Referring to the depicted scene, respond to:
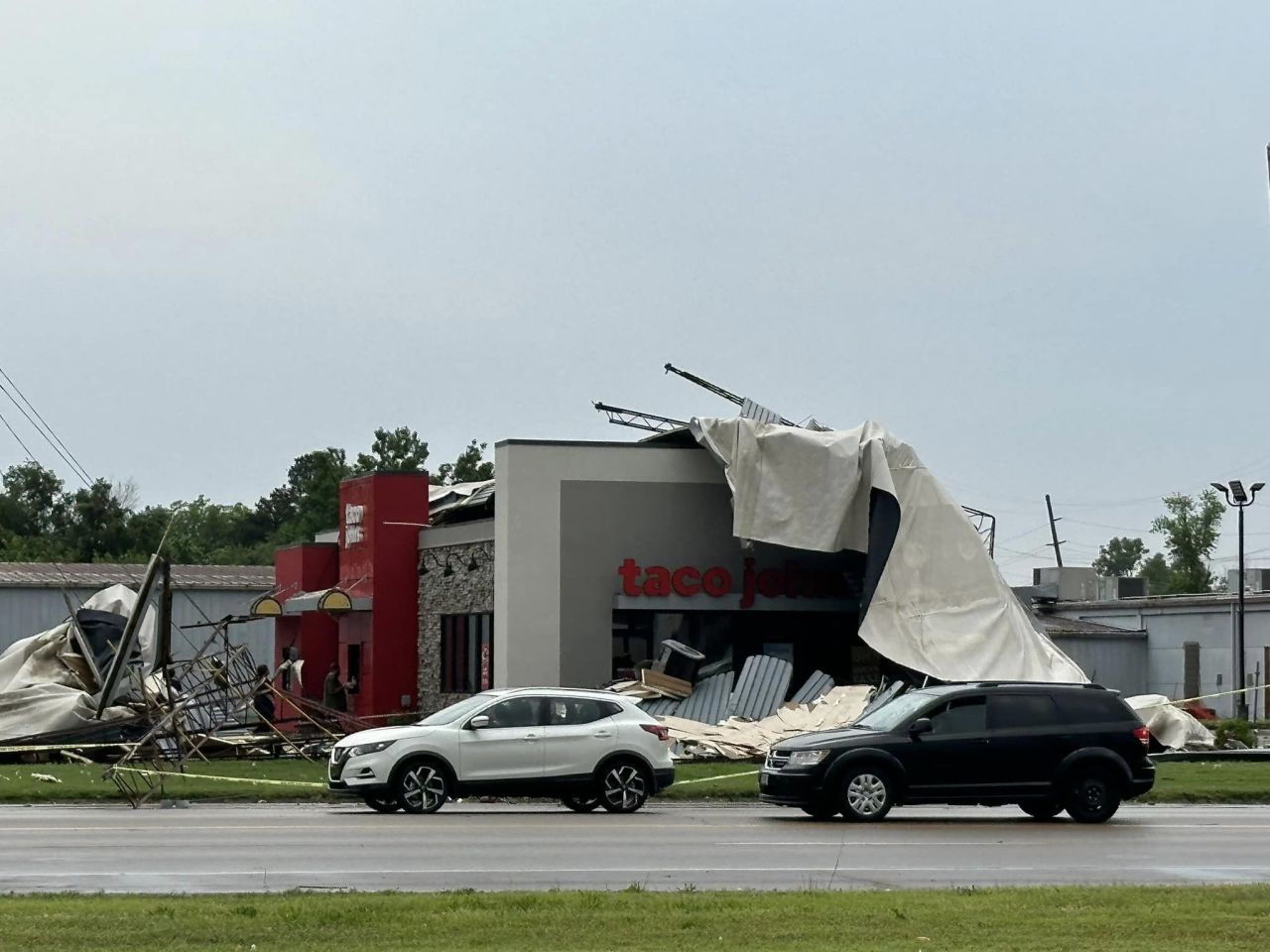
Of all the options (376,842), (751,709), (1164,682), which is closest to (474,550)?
(751,709)

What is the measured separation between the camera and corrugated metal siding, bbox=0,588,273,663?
63.2m

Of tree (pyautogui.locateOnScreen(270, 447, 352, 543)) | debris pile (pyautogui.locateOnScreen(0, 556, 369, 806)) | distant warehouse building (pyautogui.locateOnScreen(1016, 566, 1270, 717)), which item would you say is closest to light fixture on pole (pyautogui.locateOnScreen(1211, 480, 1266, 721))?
distant warehouse building (pyautogui.locateOnScreen(1016, 566, 1270, 717))

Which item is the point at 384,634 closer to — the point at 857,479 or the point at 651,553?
the point at 651,553

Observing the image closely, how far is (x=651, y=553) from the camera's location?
41.6m

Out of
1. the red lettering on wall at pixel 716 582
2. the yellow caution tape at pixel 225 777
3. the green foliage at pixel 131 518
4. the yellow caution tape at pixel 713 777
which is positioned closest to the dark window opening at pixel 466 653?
the red lettering on wall at pixel 716 582

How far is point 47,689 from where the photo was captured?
36344 mm

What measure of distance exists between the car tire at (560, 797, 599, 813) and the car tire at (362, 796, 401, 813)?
7.56ft

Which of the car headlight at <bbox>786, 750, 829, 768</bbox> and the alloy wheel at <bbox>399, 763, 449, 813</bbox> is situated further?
the alloy wheel at <bbox>399, 763, 449, 813</bbox>

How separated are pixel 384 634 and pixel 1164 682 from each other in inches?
1087

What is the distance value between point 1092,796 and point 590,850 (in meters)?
7.70

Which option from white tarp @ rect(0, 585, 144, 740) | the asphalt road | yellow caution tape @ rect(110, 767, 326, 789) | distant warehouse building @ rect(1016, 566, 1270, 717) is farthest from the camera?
distant warehouse building @ rect(1016, 566, 1270, 717)

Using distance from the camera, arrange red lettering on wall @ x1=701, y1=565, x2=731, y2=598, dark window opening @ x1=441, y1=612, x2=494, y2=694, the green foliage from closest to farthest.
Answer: red lettering on wall @ x1=701, y1=565, x2=731, y2=598 < dark window opening @ x1=441, y1=612, x2=494, y2=694 < the green foliage

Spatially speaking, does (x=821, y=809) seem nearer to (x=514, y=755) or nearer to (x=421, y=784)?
(x=514, y=755)

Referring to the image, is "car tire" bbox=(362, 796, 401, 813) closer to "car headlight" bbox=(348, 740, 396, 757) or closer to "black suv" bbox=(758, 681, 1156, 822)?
"car headlight" bbox=(348, 740, 396, 757)
